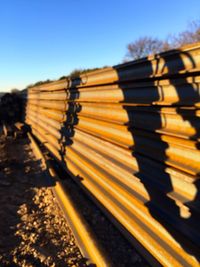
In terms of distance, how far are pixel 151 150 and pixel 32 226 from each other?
7.19ft

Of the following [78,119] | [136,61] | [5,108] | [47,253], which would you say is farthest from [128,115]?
[5,108]

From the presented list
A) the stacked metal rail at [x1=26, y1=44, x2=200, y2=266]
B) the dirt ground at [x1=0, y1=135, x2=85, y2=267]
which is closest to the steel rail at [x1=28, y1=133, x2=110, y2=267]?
the dirt ground at [x1=0, y1=135, x2=85, y2=267]

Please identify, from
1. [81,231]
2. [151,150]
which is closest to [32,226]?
[81,231]

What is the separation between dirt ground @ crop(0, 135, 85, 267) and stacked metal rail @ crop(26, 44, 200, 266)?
27.5 inches

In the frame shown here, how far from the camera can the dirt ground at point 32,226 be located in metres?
3.21

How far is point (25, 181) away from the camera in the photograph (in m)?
6.02

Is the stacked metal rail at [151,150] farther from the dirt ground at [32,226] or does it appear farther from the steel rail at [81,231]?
the dirt ground at [32,226]

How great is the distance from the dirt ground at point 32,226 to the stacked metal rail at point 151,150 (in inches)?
27.5

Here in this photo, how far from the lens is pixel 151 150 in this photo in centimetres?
284

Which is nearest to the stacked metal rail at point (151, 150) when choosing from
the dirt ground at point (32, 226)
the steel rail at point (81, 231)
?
the steel rail at point (81, 231)

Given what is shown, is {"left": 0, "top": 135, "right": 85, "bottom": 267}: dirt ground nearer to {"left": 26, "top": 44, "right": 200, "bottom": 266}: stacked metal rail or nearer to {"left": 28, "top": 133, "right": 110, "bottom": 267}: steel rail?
{"left": 28, "top": 133, "right": 110, "bottom": 267}: steel rail

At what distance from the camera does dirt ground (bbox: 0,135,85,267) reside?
3.21 m

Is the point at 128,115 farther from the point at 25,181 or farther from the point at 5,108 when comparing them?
the point at 5,108

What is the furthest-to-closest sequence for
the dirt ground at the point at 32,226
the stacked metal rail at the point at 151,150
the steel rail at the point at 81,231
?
the dirt ground at the point at 32,226, the steel rail at the point at 81,231, the stacked metal rail at the point at 151,150
